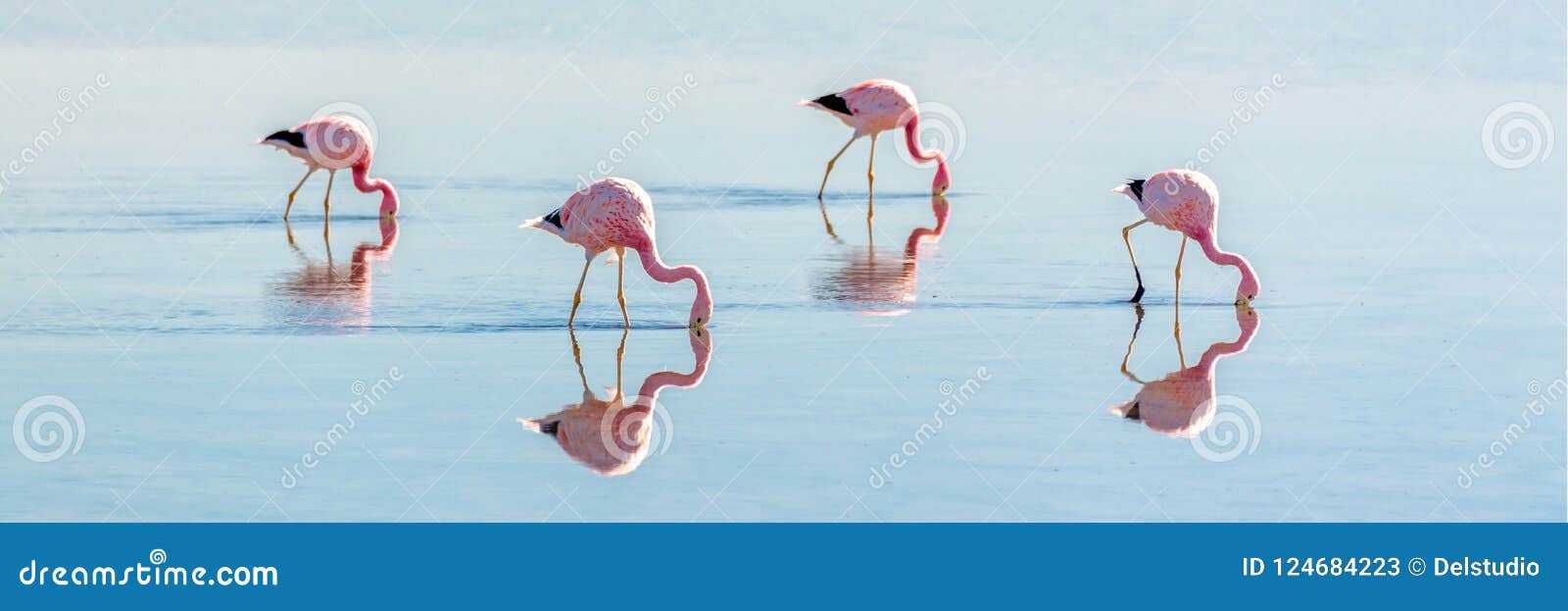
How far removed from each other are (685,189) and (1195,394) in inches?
382

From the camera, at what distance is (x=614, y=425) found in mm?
10359

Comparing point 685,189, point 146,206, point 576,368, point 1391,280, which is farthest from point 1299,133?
point 576,368

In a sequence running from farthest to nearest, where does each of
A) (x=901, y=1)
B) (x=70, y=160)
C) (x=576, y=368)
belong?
(x=901, y=1)
(x=70, y=160)
(x=576, y=368)

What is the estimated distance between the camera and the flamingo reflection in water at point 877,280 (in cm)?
1407

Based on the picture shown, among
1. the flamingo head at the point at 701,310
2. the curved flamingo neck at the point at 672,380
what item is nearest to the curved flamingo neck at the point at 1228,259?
the flamingo head at the point at 701,310

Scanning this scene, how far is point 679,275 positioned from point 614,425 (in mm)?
3018

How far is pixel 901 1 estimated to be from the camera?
36.8 m

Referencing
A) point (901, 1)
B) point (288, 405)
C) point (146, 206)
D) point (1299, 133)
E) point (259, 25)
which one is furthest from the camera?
point (901, 1)

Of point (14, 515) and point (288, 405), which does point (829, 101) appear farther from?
point (14, 515)

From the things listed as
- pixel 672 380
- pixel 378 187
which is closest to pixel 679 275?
pixel 672 380

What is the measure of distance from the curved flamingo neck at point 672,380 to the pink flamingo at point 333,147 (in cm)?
736

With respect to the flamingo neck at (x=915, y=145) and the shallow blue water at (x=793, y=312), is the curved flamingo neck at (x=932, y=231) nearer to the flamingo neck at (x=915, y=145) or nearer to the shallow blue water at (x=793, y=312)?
the shallow blue water at (x=793, y=312)

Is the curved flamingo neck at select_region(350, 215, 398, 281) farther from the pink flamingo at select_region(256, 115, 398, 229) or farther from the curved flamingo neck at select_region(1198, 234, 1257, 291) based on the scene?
the curved flamingo neck at select_region(1198, 234, 1257, 291)

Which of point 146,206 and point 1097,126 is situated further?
point 1097,126
